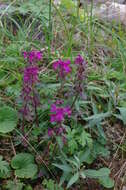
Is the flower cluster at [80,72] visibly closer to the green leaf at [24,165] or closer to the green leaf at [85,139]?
the green leaf at [85,139]

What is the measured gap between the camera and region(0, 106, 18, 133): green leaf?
2.10 metres

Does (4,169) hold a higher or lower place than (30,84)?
lower

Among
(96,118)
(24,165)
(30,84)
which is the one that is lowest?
(24,165)

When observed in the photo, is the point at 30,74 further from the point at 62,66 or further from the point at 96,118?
the point at 96,118

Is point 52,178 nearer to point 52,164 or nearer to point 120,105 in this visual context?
point 52,164

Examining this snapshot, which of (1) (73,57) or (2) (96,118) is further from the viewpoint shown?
(1) (73,57)

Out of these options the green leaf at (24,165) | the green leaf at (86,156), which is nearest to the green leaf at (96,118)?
the green leaf at (86,156)

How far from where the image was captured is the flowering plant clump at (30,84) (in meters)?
1.83

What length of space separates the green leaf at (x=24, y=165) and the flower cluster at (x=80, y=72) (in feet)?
1.65

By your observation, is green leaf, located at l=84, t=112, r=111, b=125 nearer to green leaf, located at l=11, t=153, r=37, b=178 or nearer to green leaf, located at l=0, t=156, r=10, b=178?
green leaf, located at l=11, t=153, r=37, b=178

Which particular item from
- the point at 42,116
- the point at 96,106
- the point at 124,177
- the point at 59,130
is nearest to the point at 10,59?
the point at 42,116

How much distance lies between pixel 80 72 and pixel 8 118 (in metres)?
0.58

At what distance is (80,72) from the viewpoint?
6.15 feet

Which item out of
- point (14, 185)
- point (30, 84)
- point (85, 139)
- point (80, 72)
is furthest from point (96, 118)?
point (14, 185)
